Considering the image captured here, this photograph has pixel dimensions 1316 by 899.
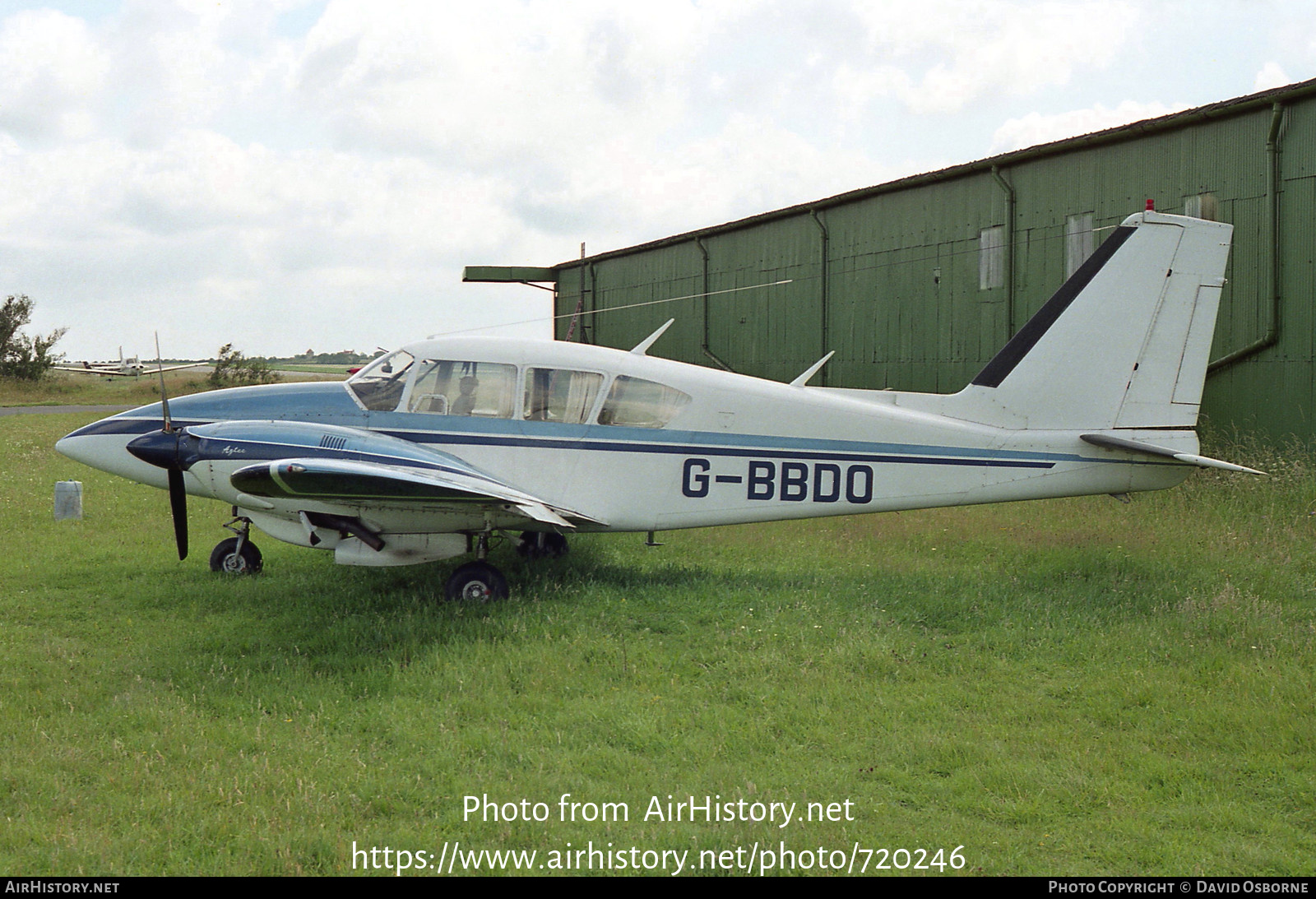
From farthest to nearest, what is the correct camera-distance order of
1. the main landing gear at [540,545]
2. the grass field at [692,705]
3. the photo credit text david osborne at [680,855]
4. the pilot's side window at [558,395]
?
1. the main landing gear at [540,545]
2. the pilot's side window at [558,395]
3. the grass field at [692,705]
4. the photo credit text david osborne at [680,855]

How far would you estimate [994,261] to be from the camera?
16141 millimetres

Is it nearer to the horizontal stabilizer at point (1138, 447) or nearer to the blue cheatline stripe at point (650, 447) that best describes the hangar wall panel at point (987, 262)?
the horizontal stabilizer at point (1138, 447)

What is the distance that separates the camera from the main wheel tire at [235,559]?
32.8 ft

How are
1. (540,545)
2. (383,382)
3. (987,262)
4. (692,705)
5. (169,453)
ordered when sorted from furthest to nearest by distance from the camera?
(987,262), (540,545), (383,382), (169,453), (692,705)

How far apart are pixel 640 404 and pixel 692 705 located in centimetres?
375

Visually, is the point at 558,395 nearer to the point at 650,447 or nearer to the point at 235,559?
the point at 650,447

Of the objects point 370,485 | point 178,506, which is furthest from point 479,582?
point 178,506

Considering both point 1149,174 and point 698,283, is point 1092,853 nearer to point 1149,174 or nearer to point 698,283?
point 1149,174

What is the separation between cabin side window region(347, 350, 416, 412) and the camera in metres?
9.20

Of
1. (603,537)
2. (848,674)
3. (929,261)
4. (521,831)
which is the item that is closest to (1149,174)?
(929,261)

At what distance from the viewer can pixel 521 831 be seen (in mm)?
4438

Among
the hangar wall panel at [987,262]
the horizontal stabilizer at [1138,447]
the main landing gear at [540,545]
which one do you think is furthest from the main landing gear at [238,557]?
the hangar wall panel at [987,262]

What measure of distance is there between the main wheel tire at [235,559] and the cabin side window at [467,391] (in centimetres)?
262

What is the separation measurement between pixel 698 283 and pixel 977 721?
2045cm
